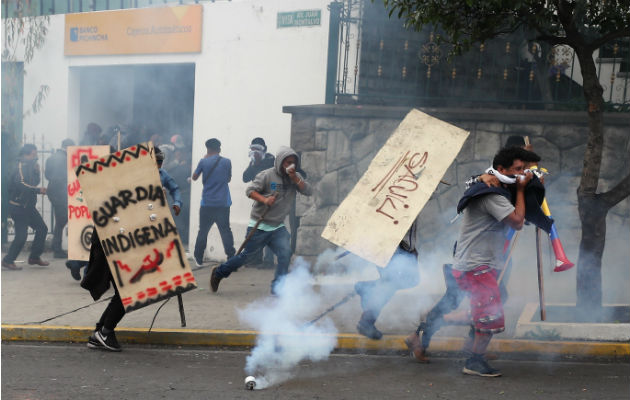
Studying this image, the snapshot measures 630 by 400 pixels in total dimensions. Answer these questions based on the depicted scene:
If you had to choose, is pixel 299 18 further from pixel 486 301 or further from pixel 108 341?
pixel 486 301

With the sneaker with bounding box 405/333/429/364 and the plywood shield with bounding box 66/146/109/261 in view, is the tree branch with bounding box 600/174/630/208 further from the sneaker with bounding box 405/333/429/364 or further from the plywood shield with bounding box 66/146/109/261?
the plywood shield with bounding box 66/146/109/261

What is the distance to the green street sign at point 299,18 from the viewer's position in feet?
30.6

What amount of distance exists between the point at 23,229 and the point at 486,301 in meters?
6.66

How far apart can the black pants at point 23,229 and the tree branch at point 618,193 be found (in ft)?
22.5

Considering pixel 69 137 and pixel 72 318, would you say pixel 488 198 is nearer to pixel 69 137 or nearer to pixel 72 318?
pixel 72 318

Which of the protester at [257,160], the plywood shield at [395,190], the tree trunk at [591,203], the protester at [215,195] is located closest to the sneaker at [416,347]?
the plywood shield at [395,190]

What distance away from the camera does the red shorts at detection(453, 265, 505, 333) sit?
4828 mm

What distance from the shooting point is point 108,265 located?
5.62 meters

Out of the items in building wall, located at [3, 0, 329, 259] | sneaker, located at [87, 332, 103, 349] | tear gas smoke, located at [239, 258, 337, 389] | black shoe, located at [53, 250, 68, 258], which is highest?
building wall, located at [3, 0, 329, 259]

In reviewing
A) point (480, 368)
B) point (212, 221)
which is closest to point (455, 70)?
point (212, 221)

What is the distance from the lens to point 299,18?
372 inches

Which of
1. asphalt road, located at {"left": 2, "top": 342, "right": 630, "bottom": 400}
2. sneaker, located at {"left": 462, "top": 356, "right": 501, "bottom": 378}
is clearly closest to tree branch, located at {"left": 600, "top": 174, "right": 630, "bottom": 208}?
asphalt road, located at {"left": 2, "top": 342, "right": 630, "bottom": 400}

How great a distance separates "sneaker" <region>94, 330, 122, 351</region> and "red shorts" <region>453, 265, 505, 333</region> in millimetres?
2750

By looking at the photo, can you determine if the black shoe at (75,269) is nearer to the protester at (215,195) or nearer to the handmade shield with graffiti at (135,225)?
the protester at (215,195)
